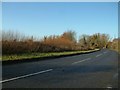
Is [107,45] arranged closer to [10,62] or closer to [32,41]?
[32,41]

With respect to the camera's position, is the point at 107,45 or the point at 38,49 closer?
the point at 38,49

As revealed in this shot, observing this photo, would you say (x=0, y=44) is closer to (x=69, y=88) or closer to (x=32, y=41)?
(x=32, y=41)

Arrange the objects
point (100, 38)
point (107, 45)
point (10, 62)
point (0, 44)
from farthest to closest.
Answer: point (107, 45) → point (100, 38) → point (0, 44) → point (10, 62)

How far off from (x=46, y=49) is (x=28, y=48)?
1061 cm

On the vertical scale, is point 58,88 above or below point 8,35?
below

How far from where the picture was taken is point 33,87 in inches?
406

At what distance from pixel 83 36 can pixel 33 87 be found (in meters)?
149

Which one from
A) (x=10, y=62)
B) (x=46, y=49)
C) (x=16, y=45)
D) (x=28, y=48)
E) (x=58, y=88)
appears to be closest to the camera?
(x=58, y=88)

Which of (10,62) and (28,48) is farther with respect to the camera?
→ (28,48)

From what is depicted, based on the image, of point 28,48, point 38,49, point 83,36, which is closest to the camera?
point 28,48

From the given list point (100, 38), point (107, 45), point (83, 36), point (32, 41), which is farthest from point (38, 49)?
point (107, 45)

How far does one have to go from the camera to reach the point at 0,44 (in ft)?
118

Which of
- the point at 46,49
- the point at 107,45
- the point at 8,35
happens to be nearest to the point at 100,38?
the point at 107,45

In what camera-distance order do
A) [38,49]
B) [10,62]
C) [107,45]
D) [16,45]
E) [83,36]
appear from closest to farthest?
[10,62] < [16,45] < [38,49] < [83,36] < [107,45]
